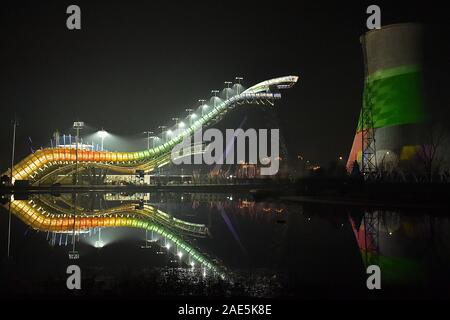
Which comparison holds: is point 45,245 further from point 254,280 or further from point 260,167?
point 260,167

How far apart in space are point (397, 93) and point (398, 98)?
2.14 feet

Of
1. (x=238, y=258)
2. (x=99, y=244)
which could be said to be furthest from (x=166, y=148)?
(x=238, y=258)

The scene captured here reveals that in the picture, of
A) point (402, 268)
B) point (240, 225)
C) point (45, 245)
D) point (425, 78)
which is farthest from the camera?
point (425, 78)

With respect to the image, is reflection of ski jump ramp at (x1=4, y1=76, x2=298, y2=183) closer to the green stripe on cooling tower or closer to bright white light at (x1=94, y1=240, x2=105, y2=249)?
the green stripe on cooling tower

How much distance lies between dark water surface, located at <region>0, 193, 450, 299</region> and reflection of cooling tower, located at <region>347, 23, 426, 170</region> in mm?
26337

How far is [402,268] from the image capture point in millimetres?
9891

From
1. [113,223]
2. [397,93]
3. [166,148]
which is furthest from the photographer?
[166,148]

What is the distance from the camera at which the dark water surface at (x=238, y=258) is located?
8117 millimetres

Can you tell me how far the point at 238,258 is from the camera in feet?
37.1

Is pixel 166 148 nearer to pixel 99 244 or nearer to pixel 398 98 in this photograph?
pixel 398 98

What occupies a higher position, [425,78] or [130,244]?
[425,78]
